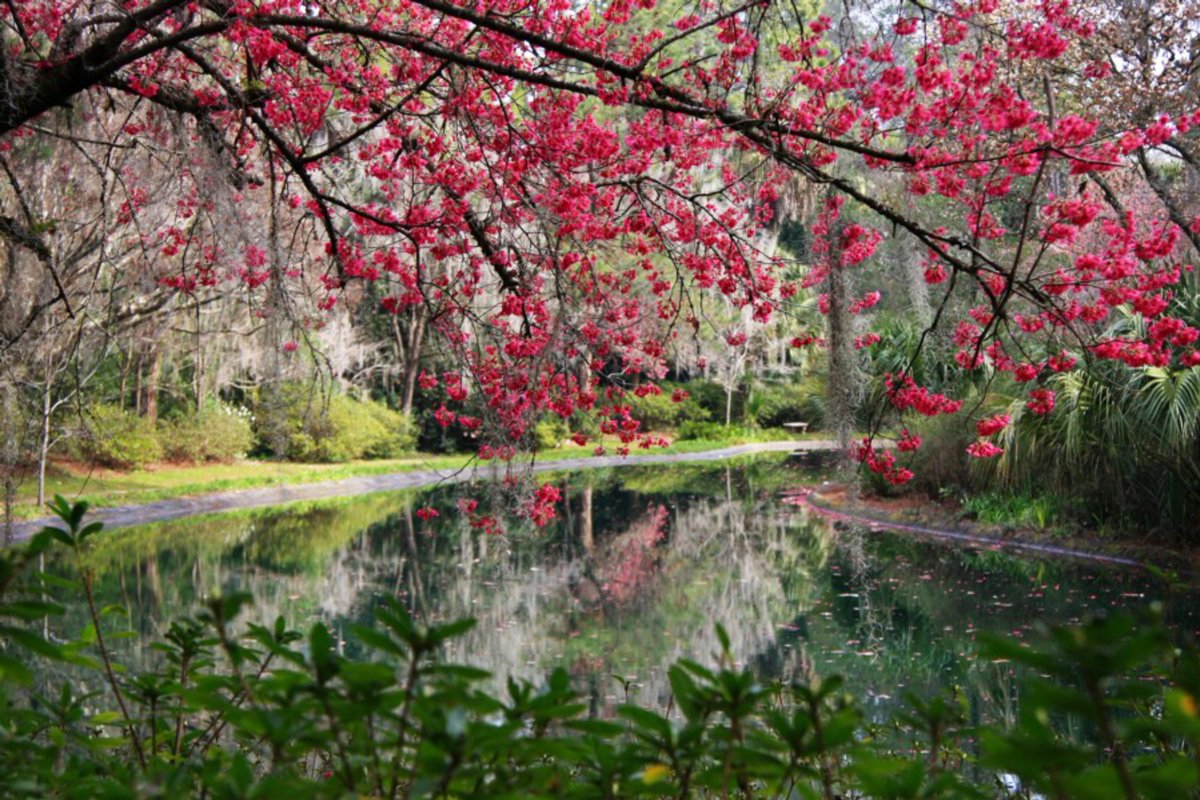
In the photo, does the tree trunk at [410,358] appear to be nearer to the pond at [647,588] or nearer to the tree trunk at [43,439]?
the pond at [647,588]

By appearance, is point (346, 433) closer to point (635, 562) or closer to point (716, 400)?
point (635, 562)

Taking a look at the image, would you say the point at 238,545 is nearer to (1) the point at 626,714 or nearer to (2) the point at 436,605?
(2) the point at 436,605

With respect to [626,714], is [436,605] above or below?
below

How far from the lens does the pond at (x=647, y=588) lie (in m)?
7.41

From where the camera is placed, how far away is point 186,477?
→ 19.1 meters

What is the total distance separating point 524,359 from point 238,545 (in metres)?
8.08

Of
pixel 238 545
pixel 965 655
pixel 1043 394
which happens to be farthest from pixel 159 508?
pixel 1043 394

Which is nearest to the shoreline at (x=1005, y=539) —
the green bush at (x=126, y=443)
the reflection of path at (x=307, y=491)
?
the reflection of path at (x=307, y=491)

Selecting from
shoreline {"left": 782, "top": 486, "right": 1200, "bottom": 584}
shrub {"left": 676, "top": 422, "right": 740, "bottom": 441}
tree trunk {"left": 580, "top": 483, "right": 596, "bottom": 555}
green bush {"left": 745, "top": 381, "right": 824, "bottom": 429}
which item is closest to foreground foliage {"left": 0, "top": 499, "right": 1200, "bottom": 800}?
shoreline {"left": 782, "top": 486, "right": 1200, "bottom": 584}

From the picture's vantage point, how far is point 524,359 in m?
6.64

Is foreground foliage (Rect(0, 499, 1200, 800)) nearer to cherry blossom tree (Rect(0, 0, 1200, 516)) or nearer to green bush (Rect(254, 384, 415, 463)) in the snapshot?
cherry blossom tree (Rect(0, 0, 1200, 516))

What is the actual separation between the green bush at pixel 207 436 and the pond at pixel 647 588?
16.0ft

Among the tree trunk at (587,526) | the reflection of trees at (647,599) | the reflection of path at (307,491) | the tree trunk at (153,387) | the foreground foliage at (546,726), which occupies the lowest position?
the reflection of trees at (647,599)

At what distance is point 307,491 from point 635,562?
30.2ft
